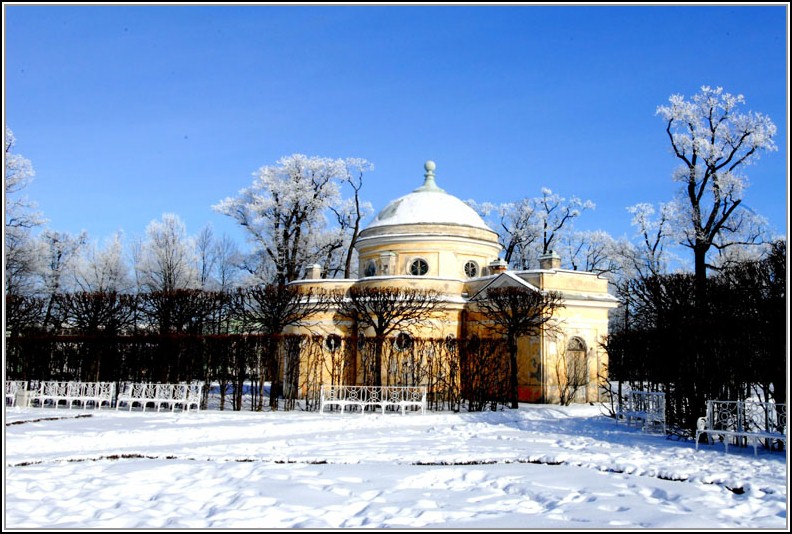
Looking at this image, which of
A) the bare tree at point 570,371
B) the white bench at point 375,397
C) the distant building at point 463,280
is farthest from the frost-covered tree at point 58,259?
the bare tree at point 570,371

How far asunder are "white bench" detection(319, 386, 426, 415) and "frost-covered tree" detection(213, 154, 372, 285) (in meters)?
18.4

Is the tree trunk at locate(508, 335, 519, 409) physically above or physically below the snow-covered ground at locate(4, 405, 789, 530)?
above

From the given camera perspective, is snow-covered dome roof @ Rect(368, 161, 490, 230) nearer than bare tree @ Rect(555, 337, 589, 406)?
No

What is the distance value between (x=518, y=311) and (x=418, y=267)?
343 inches

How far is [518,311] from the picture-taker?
1016 inches

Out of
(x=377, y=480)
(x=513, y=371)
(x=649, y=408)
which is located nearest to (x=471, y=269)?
(x=513, y=371)

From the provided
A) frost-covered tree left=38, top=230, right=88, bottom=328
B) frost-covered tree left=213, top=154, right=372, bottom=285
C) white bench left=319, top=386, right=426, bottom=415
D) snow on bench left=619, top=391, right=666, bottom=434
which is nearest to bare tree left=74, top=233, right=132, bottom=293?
frost-covered tree left=38, top=230, right=88, bottom=328

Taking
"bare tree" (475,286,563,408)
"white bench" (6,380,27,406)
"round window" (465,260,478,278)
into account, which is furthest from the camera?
"round window" (465,260,478,278)

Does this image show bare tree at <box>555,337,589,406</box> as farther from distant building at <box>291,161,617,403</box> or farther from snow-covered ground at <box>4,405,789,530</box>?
snow-covered ground at <box>4,405,789,530</box>

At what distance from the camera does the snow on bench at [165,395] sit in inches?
808

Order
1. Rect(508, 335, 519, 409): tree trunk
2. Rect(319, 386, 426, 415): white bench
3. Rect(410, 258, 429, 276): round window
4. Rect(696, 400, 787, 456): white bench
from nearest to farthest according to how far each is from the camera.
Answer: Rect(696, 400, 787, 456): white bench < Rect(319, 386, 426, 415): white bench < Rect(508, 335, 519, 409): tree trunk < Rect(410, 258, 429, 276): round window

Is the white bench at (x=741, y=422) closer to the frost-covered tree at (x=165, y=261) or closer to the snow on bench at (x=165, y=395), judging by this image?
the snow on bench at (x=165, y=395)

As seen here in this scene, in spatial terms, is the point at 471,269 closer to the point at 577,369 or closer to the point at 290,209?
the point at 577,369

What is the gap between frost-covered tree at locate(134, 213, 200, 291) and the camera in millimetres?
45469
